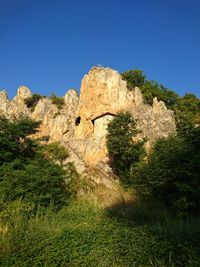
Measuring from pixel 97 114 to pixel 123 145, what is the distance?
5.94 m

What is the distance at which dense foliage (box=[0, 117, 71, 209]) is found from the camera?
11.7m

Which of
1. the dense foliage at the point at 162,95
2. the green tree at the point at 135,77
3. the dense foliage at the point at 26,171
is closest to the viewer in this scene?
the dense foliage at the point at 26,171

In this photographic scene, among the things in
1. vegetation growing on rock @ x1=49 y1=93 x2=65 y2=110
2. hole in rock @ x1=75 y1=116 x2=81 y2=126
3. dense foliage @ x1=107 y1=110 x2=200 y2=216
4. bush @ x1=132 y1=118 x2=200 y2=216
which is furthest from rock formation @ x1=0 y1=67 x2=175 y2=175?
bush @ x1=132 y1=118 x2=200 y2=216

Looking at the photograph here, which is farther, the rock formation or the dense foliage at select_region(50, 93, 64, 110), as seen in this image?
the dense foliage at select_region(50, 93, 64, 110)

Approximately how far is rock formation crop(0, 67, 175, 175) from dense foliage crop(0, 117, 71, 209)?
9.14 meters

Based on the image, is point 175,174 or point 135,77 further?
point 135,77

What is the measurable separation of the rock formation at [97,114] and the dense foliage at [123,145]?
1.31 meters

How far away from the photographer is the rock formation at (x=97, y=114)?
24672mm

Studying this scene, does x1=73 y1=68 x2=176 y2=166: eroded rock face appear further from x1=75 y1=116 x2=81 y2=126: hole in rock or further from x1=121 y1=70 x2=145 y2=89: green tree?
x1=121 y1=70 x2=145 y2=89: green tree

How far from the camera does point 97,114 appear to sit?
1064 inches

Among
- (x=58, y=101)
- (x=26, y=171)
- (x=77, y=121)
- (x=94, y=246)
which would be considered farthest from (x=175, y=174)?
(x=58, y=101)

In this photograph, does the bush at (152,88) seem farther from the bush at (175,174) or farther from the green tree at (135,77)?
the bush at (175,174)

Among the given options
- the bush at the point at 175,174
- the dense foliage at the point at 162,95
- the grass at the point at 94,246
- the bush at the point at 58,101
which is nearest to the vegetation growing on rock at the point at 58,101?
the bush at the point at 58,101

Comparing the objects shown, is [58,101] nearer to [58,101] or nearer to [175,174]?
[58,101]
